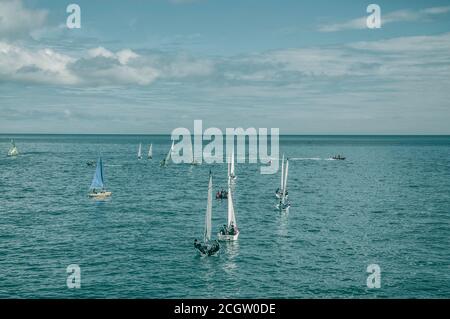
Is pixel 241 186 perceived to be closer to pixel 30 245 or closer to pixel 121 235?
pixel 121 235

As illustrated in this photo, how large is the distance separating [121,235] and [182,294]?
27.5m

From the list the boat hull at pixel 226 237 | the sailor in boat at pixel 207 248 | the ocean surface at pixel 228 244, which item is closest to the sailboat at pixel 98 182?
the ocean surface at pixel 228 244

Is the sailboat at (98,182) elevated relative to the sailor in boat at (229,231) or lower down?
elevated

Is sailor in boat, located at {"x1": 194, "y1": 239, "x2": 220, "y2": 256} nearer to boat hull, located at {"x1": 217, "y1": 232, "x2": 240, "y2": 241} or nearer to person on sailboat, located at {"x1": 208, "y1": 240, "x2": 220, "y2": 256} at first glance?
person on sailboat, located at {"x1": 208, "y1": 240, "x2": 220, "y2": 256}

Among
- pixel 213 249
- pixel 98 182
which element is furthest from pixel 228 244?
pixel 98 182

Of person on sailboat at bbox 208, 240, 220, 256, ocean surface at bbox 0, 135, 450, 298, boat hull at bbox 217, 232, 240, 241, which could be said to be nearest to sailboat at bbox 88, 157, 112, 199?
ocean surface at bbox 0, 135, 450, 298

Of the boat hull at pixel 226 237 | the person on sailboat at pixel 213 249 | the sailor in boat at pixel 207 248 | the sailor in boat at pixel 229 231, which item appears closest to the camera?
the sailor in boat at pixel 207 248

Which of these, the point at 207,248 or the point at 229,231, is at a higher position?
the point at 229,231

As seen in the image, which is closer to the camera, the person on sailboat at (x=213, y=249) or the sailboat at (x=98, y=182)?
the person on sailboat at (x=213, y=249)

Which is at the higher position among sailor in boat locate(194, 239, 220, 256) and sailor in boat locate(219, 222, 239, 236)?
sailor in boat locate(219, 222, 239, 236)

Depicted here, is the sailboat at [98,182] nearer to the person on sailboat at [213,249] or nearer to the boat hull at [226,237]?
the boat hull at [226,237]

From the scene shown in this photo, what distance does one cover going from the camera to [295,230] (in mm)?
76688

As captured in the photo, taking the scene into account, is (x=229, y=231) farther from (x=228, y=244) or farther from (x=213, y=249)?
(x=213, y=249)
